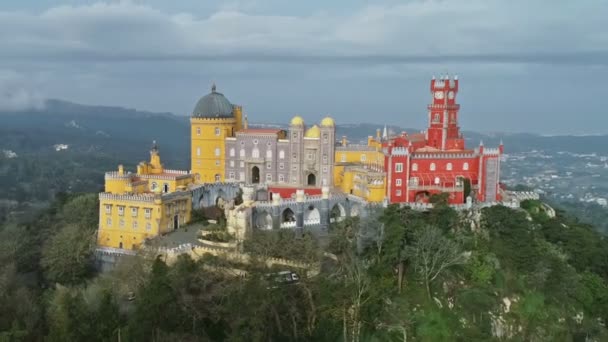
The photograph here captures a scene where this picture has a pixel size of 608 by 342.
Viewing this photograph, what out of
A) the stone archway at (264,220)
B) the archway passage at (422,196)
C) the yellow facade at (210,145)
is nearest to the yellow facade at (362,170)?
the archway passage at (422,196)

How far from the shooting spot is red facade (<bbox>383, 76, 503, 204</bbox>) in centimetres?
5203

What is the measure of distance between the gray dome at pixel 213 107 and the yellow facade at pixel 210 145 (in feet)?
1.42

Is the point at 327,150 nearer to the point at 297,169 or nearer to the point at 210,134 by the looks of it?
the point at 297,169

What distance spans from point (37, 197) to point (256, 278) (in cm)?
9443

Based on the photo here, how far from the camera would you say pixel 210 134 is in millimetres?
61000

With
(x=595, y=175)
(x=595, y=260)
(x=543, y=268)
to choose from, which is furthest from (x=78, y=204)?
(x=595, y=175)

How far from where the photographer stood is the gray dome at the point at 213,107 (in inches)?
2399

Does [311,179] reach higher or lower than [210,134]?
lower

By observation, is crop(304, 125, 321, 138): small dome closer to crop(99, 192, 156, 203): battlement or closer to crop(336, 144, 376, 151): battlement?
crop(336, 144, 376, 151): battlement

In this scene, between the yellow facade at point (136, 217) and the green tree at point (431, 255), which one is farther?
the yellow facade at point (136, 217)

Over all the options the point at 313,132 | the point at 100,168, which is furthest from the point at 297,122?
the point at 100,168

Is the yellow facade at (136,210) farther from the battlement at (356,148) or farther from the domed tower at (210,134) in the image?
the battlement at (356,148)

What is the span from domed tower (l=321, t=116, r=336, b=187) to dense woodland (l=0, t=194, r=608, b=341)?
1067 centimetres

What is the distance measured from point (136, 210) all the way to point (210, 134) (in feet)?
38.8
